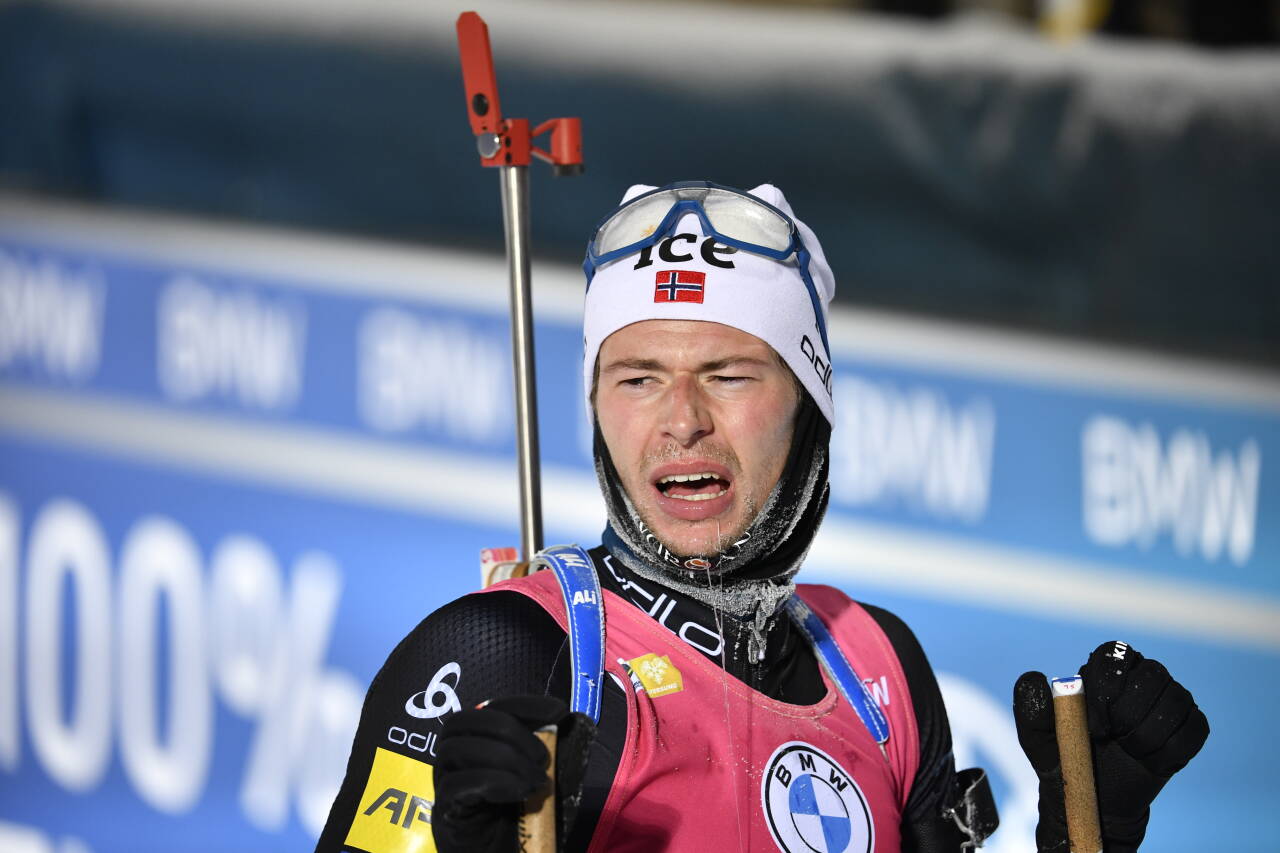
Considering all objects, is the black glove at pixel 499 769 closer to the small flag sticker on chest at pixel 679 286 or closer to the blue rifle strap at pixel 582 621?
the blue rifle strap at pixel 582 621

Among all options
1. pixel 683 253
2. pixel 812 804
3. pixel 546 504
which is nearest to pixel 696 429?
pixel 683 253

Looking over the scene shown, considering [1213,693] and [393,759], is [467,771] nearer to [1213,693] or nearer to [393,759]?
[393,759]

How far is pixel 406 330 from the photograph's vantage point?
14.6ft

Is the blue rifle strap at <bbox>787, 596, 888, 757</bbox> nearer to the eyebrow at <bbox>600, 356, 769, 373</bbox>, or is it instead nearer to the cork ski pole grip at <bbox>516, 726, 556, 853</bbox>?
the eyebrow at <bbox>600, 356, 769, 373</bbox>

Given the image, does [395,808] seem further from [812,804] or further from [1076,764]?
[1076,764]

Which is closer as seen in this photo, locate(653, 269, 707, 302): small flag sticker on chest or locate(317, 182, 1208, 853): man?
locate(317, 182, 1208, 853): man

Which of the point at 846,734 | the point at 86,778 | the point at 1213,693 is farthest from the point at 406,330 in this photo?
the point at 846,734

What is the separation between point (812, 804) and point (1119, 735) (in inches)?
16.3

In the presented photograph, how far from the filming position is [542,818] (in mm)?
1348

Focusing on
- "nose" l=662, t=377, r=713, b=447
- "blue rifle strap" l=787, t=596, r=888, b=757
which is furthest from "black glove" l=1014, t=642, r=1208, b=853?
"nose" l=662, t=377, r=713, b=447

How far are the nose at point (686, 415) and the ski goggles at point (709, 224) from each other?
0.69 feet

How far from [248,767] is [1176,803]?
9.01ft

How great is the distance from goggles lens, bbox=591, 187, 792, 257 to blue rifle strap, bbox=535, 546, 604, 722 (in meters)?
0.41

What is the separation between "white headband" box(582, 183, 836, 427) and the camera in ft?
5.66
